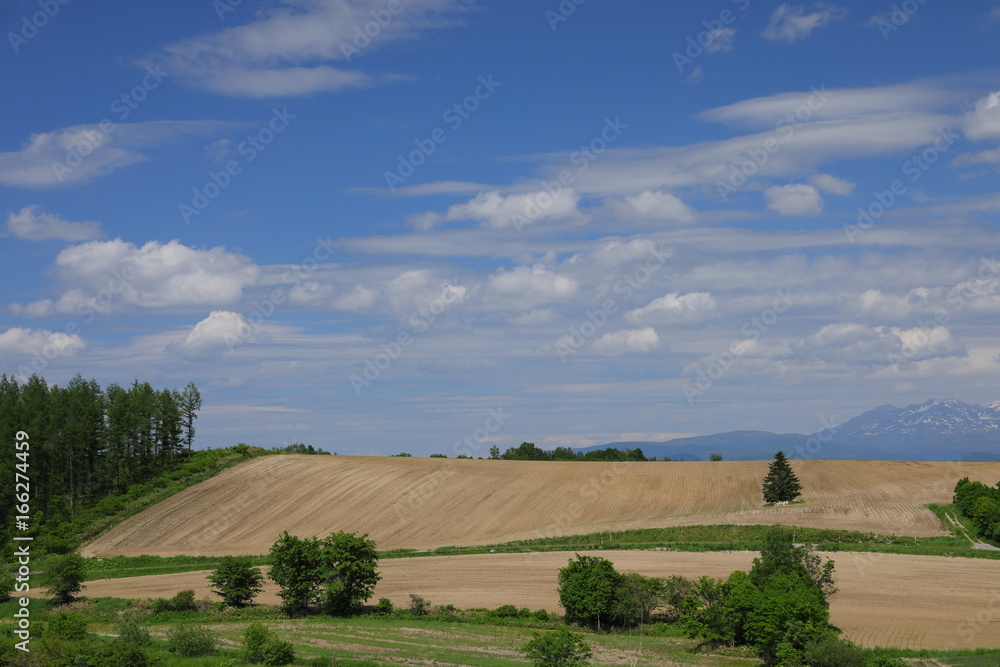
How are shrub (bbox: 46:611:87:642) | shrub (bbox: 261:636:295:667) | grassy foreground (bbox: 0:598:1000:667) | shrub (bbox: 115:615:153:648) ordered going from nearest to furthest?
shrub (bbox: 261:636:295:667), grassy foreground (bbox: 0:598:1000:667), shrub (bbox: 115:615:153:648), shrub (bbox: 46:611:87:642)

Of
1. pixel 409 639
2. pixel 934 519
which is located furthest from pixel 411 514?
pixel 934 519

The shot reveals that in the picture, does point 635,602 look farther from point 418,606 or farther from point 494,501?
point 494,501

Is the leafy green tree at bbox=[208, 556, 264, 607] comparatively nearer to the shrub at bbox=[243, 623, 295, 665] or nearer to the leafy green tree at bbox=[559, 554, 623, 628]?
the shrub at bbox=[243, 623, 295, 665]

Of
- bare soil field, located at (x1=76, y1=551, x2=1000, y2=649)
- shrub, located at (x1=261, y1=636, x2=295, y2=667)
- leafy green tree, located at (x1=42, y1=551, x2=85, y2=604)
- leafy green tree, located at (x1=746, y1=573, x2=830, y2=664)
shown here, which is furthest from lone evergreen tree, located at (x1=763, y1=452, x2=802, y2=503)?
leafy green tree, located at (x1=42, y1=551, x2=85, y2=604)

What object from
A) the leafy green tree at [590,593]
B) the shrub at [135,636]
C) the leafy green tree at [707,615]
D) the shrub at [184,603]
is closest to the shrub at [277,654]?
the shrub at [135,636]

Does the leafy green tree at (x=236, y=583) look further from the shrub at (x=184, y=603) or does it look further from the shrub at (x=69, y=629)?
the shrub at (x=69, y=629)

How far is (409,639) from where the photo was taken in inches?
1683

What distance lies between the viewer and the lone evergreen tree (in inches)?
3403

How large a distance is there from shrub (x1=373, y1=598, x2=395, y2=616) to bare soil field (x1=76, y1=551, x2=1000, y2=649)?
240cm

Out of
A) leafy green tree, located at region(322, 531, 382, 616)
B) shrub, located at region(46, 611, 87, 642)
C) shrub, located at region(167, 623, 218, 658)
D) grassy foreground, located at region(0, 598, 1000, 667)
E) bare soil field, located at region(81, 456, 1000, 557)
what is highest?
bare soil field, located at region(81, 456, 1000, 557)

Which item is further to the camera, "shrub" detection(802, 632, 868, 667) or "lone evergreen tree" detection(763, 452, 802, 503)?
"lone evergreen tree" detection(763, 452, 802, 503)

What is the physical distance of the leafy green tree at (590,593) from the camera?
46.2m

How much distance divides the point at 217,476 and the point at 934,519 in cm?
7808

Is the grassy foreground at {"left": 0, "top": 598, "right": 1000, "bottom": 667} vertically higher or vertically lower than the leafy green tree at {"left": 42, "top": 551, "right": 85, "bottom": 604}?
lower
